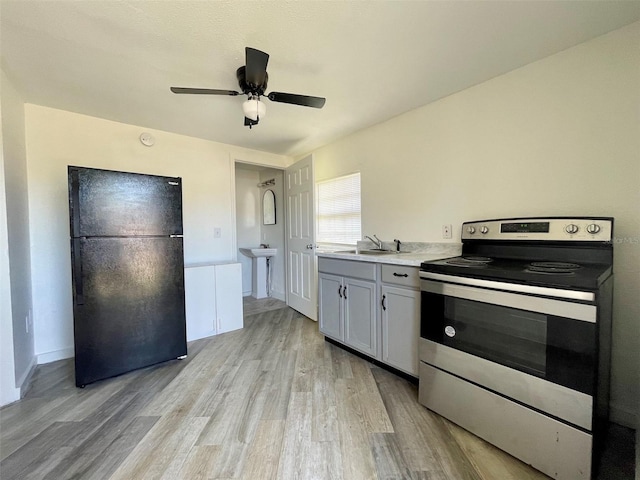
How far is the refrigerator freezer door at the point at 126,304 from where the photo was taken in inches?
78.3

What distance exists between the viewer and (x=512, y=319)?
1352 mm

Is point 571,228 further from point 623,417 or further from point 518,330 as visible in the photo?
point 623,417

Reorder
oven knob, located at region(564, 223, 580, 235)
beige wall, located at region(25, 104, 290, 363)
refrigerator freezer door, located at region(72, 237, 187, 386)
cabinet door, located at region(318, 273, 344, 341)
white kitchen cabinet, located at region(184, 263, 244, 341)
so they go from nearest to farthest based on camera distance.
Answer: oven knob, located at region(564, 223, 580, 235) → refrigerator freezer door, located at region(72, 237, 187, 386) → beige wall, located at region(25, 104, 290, 363) → cabinet door, located at region(318, 273, 344, 341) → white kitchen cabinet, located at region(184, 263, 244, 341)

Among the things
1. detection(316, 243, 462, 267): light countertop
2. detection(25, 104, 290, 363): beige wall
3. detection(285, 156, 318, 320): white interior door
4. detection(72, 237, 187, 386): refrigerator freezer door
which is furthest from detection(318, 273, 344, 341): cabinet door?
detection(25, 104, 290, 363): beige wall

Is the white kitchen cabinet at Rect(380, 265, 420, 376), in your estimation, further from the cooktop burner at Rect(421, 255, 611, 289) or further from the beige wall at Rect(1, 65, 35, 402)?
the beige wall at Rect(1, 65, 35, 402)

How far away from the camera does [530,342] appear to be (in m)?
1.30

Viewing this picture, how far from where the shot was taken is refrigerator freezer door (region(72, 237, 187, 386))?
6.52 ft

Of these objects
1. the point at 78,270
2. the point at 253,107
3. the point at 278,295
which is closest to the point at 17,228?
the point at 78,270

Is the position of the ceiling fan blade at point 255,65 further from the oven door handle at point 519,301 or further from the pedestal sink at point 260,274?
the pedestal sink at point 260,274

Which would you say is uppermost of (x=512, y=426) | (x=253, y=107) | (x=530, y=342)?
(x=253, y=107)

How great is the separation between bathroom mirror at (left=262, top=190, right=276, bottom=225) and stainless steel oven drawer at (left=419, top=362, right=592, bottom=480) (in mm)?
3491

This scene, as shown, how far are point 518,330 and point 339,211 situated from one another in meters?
2.45

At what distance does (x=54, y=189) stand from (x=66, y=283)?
895 mm

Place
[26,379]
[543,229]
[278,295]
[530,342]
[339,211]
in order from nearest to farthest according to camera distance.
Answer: [530,342] < [543,229] < [26,379] < [339,211] < [278,295]
